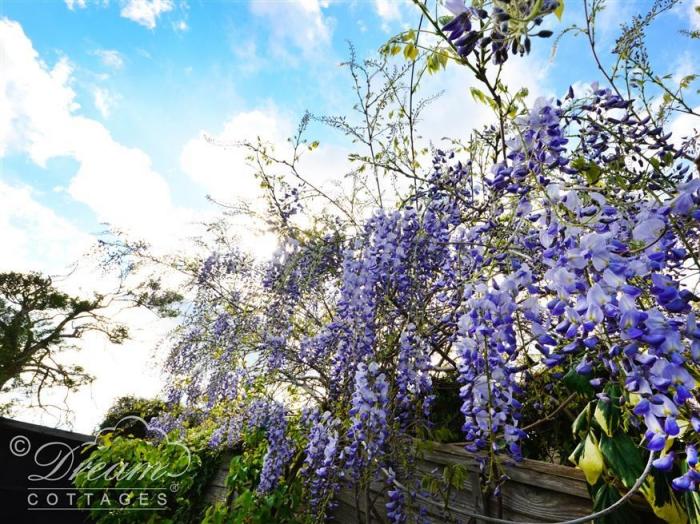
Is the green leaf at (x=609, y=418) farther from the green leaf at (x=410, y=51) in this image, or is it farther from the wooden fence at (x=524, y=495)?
the green leaf at (x=410, y=51)

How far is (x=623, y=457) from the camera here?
3.82 feet

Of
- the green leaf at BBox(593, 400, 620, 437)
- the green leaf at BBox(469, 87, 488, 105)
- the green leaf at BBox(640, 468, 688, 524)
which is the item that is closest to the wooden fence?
the green leaf at BBox(640, 468, 688, 524)

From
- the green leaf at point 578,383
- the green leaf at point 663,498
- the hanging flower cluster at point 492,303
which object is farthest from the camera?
the green leaf at point 578,383

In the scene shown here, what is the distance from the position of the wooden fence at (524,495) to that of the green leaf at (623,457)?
0.58 feet

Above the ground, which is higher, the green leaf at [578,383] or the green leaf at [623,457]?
the green leaf at [578,383]

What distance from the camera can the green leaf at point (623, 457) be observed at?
44.5 inches

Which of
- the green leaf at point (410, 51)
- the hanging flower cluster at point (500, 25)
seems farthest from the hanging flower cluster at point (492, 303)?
the green leaf at point (410, 51)

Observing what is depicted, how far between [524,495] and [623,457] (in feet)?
1.78

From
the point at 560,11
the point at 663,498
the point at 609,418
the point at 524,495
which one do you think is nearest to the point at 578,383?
the point at 609,418

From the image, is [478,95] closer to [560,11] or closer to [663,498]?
[560,11]

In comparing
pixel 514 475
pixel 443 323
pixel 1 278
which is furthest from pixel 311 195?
pixel 1 278

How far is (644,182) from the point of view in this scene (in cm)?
99

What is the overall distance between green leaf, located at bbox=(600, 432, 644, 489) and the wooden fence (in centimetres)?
18

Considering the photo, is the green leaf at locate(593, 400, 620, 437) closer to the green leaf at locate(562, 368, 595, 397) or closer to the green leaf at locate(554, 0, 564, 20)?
the green leaf at locate(562, 368, 595, 397)
